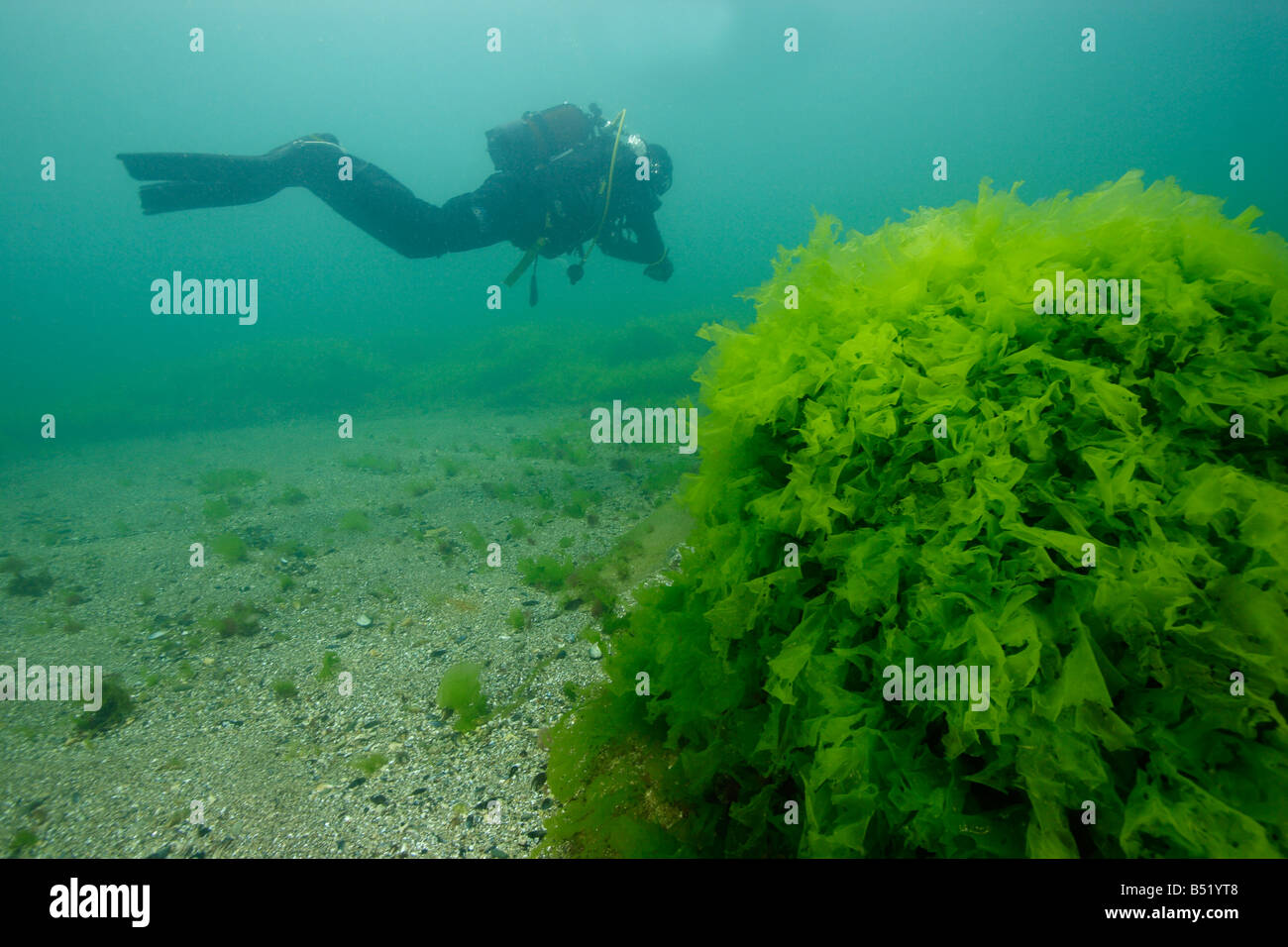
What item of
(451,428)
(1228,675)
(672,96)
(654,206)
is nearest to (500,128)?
(654,206)

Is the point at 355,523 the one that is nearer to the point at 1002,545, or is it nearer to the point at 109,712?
the point at 109,712

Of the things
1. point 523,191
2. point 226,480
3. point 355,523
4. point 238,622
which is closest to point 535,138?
point 523,191

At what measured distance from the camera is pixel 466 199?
10344 millimetres

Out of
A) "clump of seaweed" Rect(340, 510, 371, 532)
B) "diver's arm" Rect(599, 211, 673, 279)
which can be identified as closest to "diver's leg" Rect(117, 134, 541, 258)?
"diver's arm" Rect(599, 211, 673, 279)

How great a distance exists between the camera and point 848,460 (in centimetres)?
211

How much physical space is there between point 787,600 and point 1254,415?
1.61m

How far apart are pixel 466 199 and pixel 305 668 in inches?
339

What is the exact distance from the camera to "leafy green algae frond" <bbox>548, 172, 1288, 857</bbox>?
1.63 metres

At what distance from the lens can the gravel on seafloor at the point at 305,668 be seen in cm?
365

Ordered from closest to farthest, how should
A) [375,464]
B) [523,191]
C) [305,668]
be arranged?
[305,668] < [523,191] < [375,464]

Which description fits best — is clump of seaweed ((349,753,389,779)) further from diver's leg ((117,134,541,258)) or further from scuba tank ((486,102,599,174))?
scuba tank ((486,102,599,174))

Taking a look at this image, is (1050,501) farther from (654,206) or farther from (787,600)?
(654,206)

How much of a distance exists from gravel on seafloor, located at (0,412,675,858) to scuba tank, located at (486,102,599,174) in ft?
19.5

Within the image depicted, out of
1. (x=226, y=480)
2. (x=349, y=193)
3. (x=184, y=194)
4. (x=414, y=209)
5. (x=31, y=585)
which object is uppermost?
(x=349, y=193)
